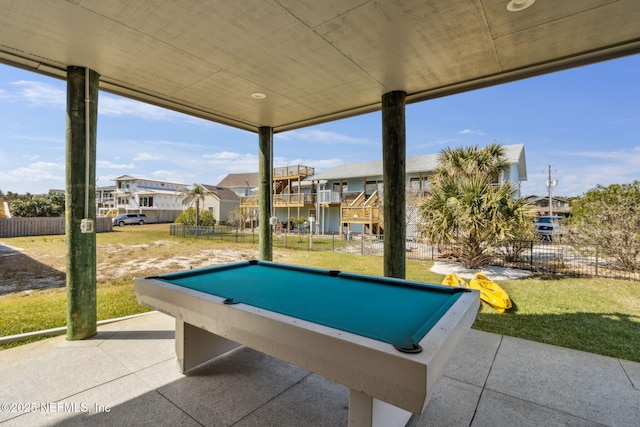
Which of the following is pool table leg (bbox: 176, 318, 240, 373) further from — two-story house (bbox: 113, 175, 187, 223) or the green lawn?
two-story house (bbox: 113, 175, 187, 223)

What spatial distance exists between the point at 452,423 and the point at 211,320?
6.07ft

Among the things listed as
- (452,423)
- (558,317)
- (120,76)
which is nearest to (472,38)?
(452,423)

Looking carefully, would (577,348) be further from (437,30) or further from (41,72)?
(41,72)

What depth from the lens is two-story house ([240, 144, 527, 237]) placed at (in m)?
14.3

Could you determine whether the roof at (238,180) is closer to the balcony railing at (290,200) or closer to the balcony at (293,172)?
the balcony railing at (290,200)

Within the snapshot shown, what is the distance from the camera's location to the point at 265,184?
5.54 metres

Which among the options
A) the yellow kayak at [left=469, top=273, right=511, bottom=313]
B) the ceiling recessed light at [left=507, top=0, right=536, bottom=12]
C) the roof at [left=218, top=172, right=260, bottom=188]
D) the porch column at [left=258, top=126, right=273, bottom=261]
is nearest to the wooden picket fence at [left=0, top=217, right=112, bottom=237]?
the porch column at [left=258, top=126, right=273, bottom=261]

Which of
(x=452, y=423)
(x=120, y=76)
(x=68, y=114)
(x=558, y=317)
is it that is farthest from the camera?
(x=558, y=317)

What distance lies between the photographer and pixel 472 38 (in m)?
2.52

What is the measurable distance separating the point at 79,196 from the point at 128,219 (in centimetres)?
2468

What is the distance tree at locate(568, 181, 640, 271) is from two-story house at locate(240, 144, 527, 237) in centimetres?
572

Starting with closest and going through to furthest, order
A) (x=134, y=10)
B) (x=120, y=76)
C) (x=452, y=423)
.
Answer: (x=452, y=423) < (x=134, y=10) < (x=120, y=76)

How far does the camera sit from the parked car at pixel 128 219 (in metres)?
23.1

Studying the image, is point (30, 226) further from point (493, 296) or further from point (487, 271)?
point (487, 271)
